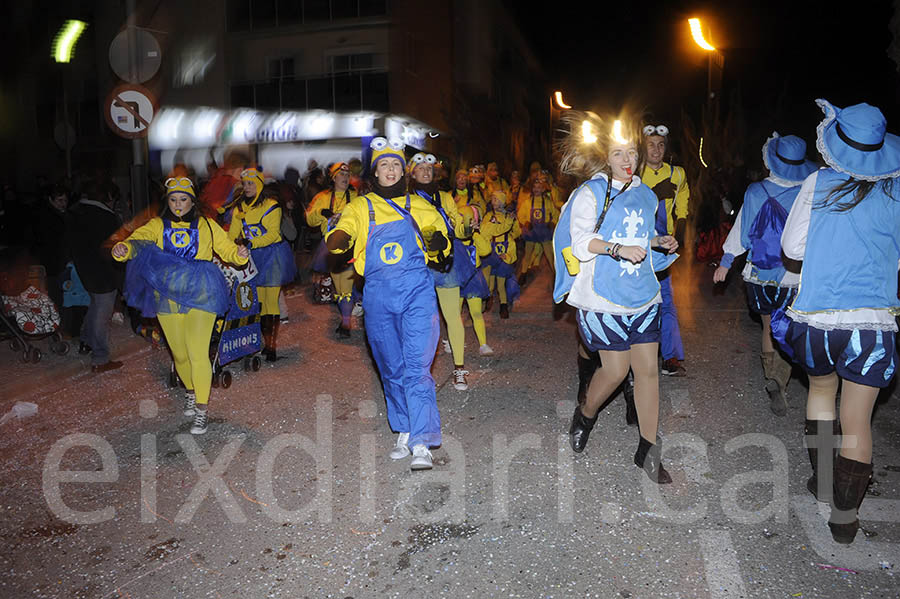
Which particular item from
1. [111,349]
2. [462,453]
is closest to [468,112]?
[111,349]

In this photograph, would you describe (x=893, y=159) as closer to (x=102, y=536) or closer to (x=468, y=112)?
(x=102, y=536)

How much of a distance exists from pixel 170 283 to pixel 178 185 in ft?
2.37

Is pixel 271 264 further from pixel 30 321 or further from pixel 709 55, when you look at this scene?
pixel 709 55

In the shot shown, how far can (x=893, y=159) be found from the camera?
338 cm

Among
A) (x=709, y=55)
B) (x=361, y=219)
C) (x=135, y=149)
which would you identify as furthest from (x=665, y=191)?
(x=709, y=55)

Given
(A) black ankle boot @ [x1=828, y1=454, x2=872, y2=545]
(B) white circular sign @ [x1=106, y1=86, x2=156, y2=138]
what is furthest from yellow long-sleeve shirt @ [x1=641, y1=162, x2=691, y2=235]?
(B) white circular sign @ [x1=106, y1=86, x2=156, y2=138]

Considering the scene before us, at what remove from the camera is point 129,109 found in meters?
8.38

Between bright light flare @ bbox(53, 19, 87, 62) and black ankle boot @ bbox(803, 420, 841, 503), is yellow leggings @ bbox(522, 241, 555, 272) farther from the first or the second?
bright light flare @ bbox(53, 19, 87, 62)

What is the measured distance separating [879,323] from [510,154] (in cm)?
3522

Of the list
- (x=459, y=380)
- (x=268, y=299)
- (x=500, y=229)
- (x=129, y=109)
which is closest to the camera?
(x=459, y=380)

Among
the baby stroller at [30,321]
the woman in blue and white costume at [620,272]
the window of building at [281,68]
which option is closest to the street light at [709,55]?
the window of building at [281,68]

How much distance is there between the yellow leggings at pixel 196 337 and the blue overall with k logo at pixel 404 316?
1.61 metres

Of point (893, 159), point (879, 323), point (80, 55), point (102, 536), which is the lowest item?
point (102, 536)

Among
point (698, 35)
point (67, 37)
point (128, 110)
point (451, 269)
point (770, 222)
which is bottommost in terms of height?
point (451, 269)
